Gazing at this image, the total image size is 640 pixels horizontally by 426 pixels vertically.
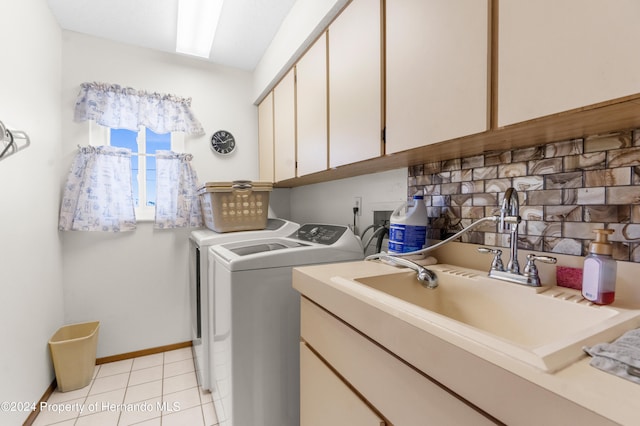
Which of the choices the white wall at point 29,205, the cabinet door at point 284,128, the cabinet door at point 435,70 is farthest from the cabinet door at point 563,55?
the white wall at point 29,205

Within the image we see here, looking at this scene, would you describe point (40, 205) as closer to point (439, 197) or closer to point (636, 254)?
point (439, 197)

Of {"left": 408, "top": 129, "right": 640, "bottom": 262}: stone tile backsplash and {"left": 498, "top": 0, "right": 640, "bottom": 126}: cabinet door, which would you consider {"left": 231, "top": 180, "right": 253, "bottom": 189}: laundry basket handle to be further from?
{"left": 498, "top": 0, "right": 640, "bottom": 126}: cabinet door

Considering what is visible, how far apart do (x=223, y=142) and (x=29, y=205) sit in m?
1.48

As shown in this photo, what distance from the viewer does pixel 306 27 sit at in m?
1.69

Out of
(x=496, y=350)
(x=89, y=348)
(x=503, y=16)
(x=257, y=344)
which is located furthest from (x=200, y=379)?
(x=503, y=16)

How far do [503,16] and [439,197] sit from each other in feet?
2.38

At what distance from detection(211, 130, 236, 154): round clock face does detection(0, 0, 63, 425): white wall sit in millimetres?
1131

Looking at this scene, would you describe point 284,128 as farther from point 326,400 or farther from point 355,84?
point 326,400

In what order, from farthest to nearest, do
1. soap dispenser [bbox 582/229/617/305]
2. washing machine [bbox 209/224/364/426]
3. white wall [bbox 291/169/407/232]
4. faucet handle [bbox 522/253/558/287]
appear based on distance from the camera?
white wall [bbox 291/169/407/232]
washing machine [bbox 209/224/364/426]
faucet handle [bbox 522/253/558/287]
soap dispenser [bbox 582/229/617/305]

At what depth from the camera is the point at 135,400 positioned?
76.5 inches

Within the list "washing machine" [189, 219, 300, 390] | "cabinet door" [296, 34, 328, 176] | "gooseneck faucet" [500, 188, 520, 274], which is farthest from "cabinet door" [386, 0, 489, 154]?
"washing machine" [189, 219, 300, 390]

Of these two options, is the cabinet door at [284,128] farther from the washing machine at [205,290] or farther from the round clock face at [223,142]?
the round clock face at [223,142]

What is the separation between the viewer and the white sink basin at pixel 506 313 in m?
0.50

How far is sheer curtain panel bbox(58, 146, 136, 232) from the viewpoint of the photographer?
86.8 inches
